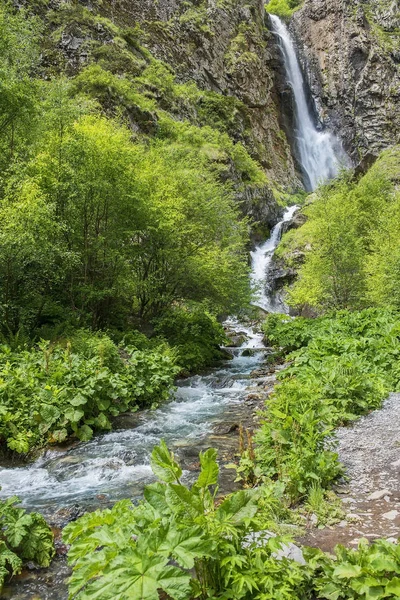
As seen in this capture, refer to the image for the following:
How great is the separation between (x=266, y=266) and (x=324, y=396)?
29.2 m

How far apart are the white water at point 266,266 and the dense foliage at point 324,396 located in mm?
17929

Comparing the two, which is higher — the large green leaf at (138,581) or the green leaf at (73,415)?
the large green leaf at (138,581)

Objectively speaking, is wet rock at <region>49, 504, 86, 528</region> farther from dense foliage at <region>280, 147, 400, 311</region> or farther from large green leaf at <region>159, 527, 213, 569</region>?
dense foliage at <region>280, 147, 400, 311</region>

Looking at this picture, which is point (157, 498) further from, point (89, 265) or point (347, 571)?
point (89, 265)

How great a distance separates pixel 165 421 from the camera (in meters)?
9.84

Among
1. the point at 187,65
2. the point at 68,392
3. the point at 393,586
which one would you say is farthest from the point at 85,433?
the point at 187,65

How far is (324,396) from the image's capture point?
798 centimetres

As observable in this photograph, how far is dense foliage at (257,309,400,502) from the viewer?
5113 mm

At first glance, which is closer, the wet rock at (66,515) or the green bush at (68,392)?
the wet rock at (66,515)

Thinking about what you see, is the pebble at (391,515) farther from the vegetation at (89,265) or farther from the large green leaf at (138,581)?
the vegetation at (89,265)

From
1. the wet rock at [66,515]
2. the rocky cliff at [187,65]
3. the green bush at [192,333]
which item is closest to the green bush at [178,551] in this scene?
the wet rock at [66,515]

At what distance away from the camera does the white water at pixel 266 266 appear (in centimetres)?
3350

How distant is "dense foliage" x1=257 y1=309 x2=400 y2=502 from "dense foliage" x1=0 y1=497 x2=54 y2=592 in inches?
104

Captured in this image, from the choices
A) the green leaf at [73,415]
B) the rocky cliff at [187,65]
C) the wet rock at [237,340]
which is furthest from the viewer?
the rocky cliff at [187,65]
